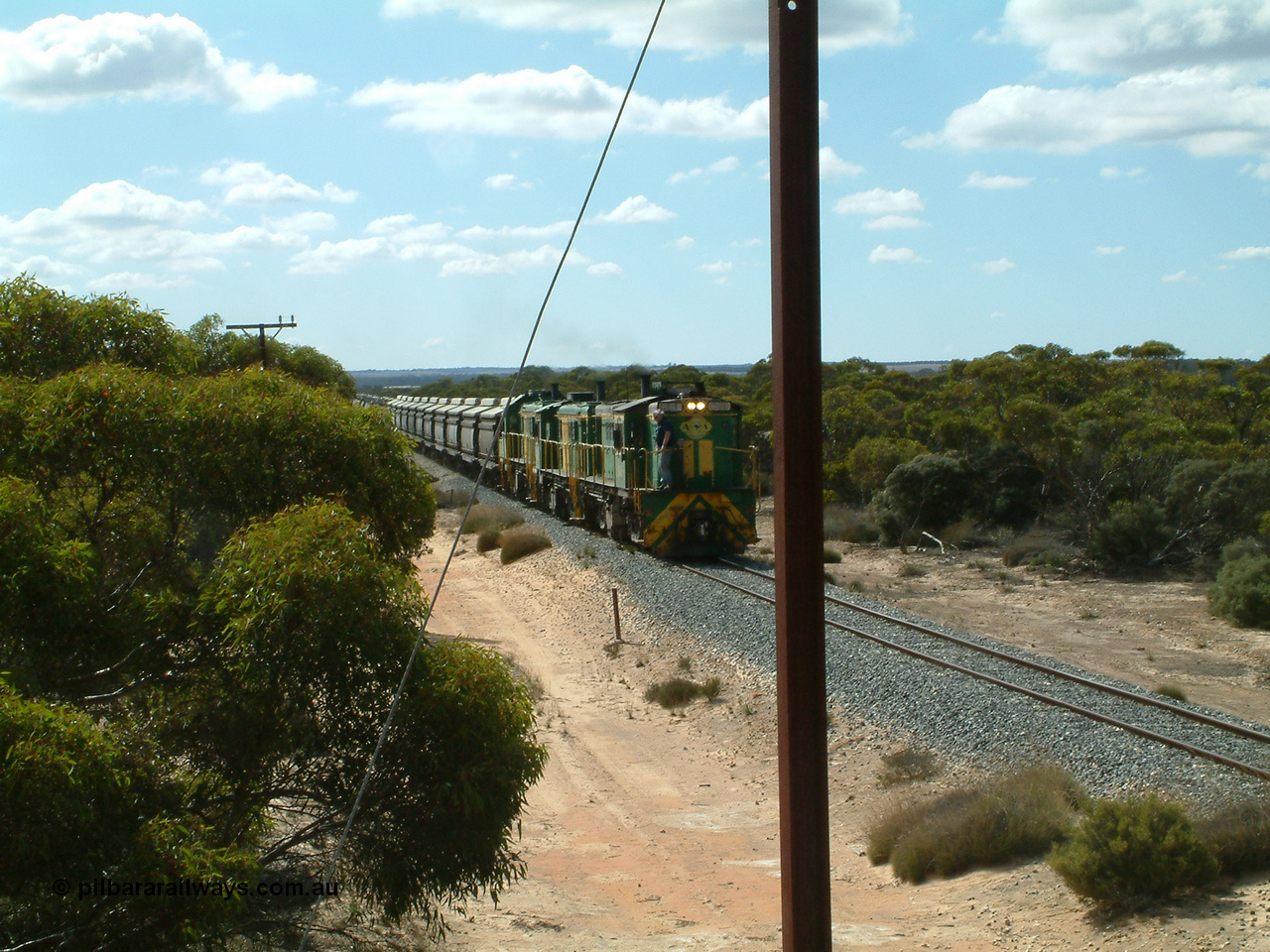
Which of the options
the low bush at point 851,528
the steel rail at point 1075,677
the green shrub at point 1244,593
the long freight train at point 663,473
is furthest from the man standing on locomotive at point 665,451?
the green shrub at point 1244,593

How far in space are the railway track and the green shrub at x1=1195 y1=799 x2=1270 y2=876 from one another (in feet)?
5.65

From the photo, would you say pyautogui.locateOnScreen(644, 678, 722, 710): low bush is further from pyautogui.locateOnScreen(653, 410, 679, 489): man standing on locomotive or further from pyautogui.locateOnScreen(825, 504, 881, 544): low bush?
pyautogui.locateOnScreen(825, 504, 881, 544): low bush

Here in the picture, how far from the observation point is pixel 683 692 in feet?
46.4

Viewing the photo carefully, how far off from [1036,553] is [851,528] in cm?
551

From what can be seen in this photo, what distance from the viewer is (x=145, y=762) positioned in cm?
525

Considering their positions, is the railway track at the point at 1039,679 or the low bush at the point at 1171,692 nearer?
the railway track at the point at 1039,679

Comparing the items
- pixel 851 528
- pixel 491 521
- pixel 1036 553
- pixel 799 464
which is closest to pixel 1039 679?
pixel 799 464

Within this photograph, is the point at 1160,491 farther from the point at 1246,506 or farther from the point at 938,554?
the point at 938,554

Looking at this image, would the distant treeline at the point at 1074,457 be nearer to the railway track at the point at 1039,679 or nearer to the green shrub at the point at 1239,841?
the railway track at the point at 1039,679

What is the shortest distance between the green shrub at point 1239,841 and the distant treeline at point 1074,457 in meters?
17.2

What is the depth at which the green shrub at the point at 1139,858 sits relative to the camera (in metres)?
7.03

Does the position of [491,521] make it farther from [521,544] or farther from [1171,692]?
[1171,692]

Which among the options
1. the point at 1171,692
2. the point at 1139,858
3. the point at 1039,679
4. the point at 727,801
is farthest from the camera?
the point at 1171,692

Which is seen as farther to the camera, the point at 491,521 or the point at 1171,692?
the point at 491,521
